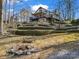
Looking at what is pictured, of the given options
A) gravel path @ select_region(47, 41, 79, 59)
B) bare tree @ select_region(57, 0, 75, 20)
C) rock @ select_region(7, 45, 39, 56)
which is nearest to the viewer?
gravel path @ select_region(47, 41, 79, 59)

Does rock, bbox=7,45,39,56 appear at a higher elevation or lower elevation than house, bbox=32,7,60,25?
lower

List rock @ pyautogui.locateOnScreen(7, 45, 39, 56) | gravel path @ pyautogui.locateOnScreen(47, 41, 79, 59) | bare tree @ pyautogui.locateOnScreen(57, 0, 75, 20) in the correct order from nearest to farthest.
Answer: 1. gravel path @ pyautogui.locateOnScreen(47, 41, 79, 59)
2. rock @ pyautogui.locateOnScreen(7, 45, 39, 56)
3. bare tree @ pyautogui.locateOnScreen(57, 0, 75, 20)

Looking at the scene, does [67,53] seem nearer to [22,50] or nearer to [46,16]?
[22,50]

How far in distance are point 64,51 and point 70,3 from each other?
21.3 meters

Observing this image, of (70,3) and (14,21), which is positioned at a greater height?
(70,3)

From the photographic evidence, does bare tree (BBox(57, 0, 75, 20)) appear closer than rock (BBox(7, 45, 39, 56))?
No

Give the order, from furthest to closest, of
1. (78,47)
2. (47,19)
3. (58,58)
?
(47,19) < (78,47) < (58,58)

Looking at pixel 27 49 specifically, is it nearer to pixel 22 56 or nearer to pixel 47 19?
pixel 22 56

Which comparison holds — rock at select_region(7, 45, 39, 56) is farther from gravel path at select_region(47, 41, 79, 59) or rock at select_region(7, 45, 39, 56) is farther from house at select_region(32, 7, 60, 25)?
house at select_region(32, 7, 60, 25)

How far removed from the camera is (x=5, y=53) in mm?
11516

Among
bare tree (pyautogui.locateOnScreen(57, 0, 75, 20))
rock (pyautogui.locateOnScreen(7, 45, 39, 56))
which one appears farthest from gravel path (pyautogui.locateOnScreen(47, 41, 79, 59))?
bare tree (pyautogui.locateOnScreen(57, 0, 75, 20))

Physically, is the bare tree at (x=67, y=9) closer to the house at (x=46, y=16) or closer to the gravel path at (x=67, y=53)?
the house at (x=46, y=16)

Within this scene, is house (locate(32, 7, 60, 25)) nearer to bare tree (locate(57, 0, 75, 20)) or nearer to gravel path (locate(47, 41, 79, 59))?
bare tree (locate(57, 0, 75, 20))

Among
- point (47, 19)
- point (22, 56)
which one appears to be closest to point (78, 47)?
point (22, 56)
